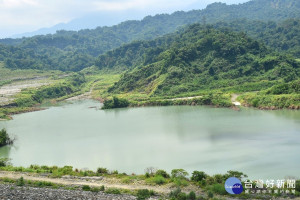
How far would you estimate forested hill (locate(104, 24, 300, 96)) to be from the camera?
6506 centimetres

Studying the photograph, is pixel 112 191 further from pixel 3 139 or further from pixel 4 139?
pixel 4 139

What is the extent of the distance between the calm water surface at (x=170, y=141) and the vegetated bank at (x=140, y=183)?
11.3ft

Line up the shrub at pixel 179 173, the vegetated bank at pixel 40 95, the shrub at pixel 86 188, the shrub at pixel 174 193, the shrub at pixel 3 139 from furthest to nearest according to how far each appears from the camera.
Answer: the vegetated bank at pixel 40 95 < the shrub at pixel 3 139 < the shrub at pixel 179 173 < the shrub at pixel 86 188 < the shrub at pixel 174 193

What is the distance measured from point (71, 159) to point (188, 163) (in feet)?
34.5

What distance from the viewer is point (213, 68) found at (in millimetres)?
70500

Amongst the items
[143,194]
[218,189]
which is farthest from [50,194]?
[218,189]

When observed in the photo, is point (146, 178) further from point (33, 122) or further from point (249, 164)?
point (33, 122)

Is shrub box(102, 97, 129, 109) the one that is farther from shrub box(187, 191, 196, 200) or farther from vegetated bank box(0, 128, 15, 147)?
shrub box(187, 191, 196, 200)

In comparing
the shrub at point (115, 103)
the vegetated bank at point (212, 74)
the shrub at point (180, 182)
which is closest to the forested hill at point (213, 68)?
the vegetated bank at point (212, 74)

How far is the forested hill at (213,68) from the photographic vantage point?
65.1 meters

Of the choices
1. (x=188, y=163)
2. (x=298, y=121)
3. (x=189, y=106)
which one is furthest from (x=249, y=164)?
(x=189, y=106)

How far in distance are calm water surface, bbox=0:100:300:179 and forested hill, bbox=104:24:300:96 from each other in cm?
1433

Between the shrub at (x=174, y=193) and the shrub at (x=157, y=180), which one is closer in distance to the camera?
the shrub at (x=174, y=193)

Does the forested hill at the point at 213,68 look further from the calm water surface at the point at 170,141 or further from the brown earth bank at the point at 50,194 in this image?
the brown earth bank at the point at 50,194
